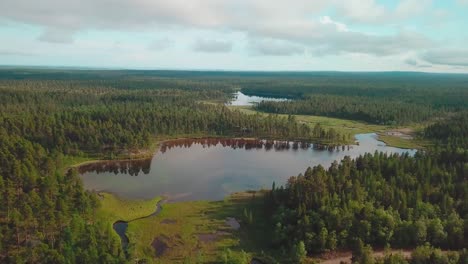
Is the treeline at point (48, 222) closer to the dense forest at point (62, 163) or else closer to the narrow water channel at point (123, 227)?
the dense forest at point (62, 163)

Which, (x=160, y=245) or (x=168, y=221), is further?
(x=168, y=221)

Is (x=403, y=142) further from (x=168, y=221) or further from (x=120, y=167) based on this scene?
(x=168, y=221)

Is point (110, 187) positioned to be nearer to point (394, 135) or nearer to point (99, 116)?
point (99, 116)

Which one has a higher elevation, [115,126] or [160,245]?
[115,126]

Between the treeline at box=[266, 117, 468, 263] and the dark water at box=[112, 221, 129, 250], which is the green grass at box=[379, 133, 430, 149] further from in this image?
the dark water at box=[112, 221, 129, 250]

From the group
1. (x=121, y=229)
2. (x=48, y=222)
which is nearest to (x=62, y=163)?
(x=121, y=229)

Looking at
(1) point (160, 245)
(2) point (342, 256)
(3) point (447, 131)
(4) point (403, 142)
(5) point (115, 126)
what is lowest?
(1) point (160, 245)

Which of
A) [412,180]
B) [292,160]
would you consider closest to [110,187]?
[292,160]
